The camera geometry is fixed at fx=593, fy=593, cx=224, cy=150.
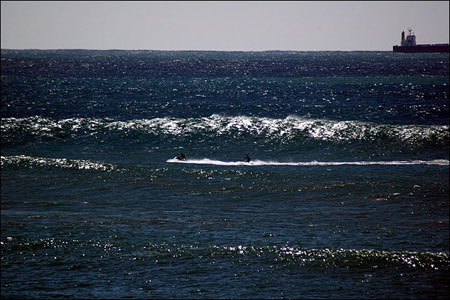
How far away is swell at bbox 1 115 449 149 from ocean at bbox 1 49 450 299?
0.19 metres

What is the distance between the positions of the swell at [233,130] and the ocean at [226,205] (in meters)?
0.19

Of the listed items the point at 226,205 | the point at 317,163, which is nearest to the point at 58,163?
the point at 226,205

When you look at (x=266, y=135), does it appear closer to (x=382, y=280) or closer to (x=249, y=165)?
(x=249, y=165)

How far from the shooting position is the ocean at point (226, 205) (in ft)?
65.6

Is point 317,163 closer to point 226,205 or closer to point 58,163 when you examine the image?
point 226,205

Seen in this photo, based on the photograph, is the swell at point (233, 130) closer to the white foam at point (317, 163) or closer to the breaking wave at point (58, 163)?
the white foam at point (317, 163)

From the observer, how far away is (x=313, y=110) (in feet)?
241

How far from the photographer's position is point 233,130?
5747 cm

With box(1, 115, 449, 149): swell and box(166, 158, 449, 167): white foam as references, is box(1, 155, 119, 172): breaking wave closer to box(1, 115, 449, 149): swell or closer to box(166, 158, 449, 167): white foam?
box(166, 158, 449, 167): white foam

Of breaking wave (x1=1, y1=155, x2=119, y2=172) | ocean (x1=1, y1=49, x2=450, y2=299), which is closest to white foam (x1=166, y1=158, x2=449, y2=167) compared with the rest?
ocean (x1=1, y1=49, x2=450, y2=299)

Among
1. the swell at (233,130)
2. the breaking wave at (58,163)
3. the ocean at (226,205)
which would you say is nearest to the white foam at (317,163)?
the ocean at (226,205)

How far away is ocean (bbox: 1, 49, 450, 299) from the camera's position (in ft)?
65.6

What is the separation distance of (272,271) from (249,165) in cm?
2248

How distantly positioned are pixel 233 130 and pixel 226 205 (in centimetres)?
2770
